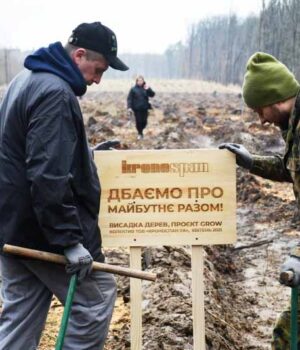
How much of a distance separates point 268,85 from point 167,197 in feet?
3.06

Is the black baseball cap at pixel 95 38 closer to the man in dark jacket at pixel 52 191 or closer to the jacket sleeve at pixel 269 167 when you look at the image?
Answer: the man in dark jacket at pixel 52 191

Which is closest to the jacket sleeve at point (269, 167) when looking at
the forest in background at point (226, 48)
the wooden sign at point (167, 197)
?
the wooden sign at point (167, 197)

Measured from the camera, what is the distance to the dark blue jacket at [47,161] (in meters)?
3.10

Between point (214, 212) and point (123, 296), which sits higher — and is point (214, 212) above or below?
above

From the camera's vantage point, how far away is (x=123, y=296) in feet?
19.9

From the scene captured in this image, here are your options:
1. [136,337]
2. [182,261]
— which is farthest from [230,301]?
[136,337]

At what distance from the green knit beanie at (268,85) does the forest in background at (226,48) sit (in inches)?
948

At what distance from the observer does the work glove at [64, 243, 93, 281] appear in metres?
3.17

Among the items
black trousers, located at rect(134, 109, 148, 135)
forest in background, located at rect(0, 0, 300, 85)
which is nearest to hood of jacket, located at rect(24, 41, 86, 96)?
black trousers, located at rect(134, 109, 148, 135)

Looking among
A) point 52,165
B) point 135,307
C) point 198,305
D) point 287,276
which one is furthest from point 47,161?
point 198,305

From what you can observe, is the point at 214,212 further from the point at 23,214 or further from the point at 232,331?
A: the point at 232,331

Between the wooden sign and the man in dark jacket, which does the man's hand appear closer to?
the wooden sign

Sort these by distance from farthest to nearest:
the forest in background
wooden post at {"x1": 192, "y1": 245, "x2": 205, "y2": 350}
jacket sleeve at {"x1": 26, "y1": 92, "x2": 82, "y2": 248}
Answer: the forest in background
wooden post at {"x1": 192, "y1": 245, "x2": 205, "y2": 350}
jacket sleeve at {"x1": 26, "y1": 92, "x2": 82, "y2": 248}

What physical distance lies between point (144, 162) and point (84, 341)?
1.16m
